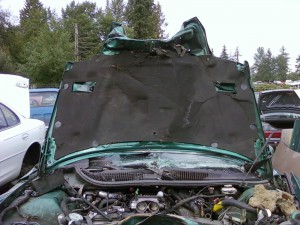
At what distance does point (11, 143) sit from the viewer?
589 centimetres

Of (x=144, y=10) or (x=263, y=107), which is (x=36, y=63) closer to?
(x=144, y=10)

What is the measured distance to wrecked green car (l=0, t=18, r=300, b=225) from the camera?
3033mm

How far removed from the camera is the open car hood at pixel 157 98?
3.57 m

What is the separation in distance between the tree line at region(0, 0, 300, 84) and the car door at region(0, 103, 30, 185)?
433 inches

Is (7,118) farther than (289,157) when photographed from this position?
Yes

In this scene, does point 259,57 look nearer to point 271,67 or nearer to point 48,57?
point 271,67

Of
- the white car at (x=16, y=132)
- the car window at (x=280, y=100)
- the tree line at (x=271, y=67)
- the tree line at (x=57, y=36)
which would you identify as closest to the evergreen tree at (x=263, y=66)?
the tree line at (x=271, y=67)

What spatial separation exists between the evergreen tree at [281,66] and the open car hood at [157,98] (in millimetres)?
103285

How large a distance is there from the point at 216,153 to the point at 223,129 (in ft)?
0.76

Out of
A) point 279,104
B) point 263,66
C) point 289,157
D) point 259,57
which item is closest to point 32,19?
point 279,104

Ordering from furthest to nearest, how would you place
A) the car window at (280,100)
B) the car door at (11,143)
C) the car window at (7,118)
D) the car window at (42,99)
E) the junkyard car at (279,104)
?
the car window at (42,99) → the car window at (280,100) → the junkyard car at (279,104) → the car window at (7,118) → the car door at (11,143)

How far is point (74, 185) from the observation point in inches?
120

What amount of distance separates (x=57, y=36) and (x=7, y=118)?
110ft

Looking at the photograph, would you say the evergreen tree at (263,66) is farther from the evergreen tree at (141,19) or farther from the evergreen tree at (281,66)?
the evergreen tree at (141,19)
